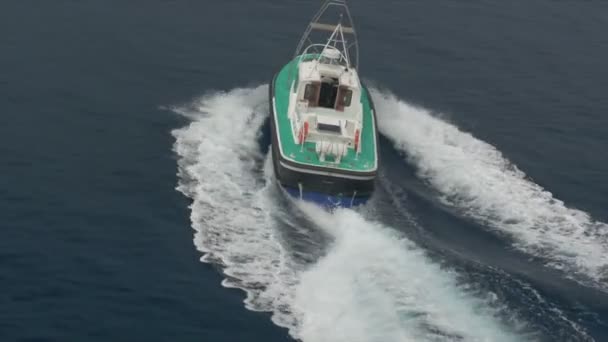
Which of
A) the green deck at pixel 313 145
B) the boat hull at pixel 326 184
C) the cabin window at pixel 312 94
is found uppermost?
the cabin window at pixel 312 94

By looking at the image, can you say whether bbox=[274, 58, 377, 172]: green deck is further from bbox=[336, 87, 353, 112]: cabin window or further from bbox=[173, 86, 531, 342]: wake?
bbox=[173, 86, 531, 342]: wake

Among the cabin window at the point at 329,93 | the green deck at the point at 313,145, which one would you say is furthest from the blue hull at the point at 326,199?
the cabin window at the point at 329,93

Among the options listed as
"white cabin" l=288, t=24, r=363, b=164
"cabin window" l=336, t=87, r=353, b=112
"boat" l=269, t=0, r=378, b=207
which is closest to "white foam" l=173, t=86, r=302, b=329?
"boat" l=269, t=0, r=378, b=207

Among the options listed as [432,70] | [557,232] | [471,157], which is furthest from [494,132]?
[557,232]

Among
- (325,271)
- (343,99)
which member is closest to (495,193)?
(343,99)

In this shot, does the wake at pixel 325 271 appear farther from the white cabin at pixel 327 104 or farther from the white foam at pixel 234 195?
the white cabin at pixel 327 104

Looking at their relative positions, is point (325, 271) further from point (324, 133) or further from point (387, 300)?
Answer: point (324, 133)

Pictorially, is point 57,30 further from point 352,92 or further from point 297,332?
point 297,332

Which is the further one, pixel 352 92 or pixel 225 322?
pixel 352 92
